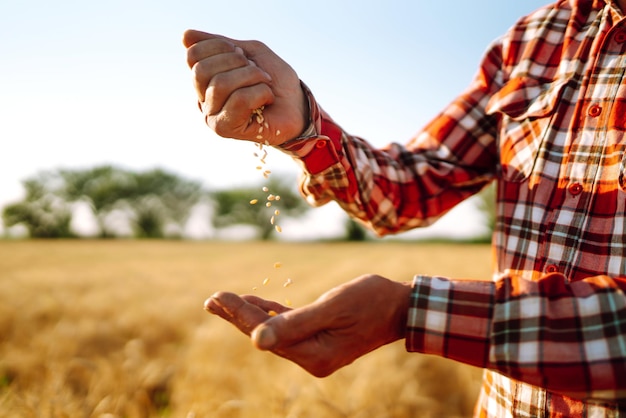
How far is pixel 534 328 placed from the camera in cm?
82

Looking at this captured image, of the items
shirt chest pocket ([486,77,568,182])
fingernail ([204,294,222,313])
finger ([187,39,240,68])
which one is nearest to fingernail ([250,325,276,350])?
fingernail ([204,294,222,313])

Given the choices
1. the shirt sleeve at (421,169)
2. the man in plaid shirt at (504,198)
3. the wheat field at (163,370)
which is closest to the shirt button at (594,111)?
the man in plaid shirt at (504,198)

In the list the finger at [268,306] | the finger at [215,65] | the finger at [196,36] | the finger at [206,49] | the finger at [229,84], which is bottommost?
the finger at [268,306]

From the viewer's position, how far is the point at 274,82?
1204mm

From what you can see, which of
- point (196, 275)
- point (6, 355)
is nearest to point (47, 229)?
point (196, 275)

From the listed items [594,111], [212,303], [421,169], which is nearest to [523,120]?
[594,111]

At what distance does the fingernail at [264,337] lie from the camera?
2.57 ft

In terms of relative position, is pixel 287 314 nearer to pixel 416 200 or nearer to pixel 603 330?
pixel 603 330

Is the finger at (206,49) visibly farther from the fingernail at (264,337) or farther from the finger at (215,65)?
the fingernail at (264,337)

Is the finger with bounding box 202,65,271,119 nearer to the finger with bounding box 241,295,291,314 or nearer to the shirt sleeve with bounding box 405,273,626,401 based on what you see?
the finger with bounding box 241,295,291,314

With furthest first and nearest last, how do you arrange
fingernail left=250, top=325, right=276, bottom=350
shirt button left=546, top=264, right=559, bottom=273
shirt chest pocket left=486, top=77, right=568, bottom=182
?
shirt chest pocket left=486, top=77, right=568, bottom=182, shirt button left=546, top=264, right=559, bottom=273, fingernail left=250, top=325, right=276, bottom=350

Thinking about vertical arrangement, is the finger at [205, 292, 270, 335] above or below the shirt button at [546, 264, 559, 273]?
above

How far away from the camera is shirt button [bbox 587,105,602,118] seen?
119cm

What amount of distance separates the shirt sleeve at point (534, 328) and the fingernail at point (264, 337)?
0.79ft
